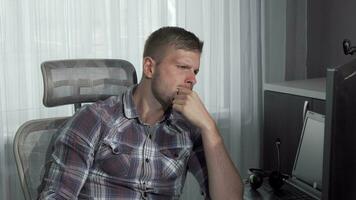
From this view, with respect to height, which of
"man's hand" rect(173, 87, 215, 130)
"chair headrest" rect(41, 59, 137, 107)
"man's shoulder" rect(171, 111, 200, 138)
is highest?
"chair headrest" rect(41, 59, 137, 107)

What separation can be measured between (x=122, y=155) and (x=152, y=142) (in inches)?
4.1

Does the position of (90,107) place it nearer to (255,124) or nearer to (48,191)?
(48,191)

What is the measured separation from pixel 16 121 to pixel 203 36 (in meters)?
1.06

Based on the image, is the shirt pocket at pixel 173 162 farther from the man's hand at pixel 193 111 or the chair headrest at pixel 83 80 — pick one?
the chair headrest at pixel 83 80

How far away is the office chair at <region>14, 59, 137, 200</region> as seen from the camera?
1.39 meters

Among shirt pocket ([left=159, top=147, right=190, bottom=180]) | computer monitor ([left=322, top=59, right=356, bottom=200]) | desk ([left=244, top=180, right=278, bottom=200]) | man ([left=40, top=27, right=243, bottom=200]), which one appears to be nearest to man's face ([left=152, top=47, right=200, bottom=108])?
man ([left=40, top=27, right=243, bottom=200])

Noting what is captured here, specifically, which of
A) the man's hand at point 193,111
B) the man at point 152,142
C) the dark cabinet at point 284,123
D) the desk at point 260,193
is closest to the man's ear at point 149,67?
the man at point 152,142

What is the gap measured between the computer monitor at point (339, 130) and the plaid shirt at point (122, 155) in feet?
2.49

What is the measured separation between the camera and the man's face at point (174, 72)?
4.59 ft

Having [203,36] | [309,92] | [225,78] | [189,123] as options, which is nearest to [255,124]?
[225,78]

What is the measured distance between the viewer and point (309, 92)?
1743mm

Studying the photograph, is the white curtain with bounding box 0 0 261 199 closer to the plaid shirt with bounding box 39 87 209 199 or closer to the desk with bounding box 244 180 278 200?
the plaid shirt with bounding box 39 87 209 199

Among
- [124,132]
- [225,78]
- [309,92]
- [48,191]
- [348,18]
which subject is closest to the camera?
[48,191]

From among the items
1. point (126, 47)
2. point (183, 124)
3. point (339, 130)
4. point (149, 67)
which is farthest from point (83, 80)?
point (339, 130)
